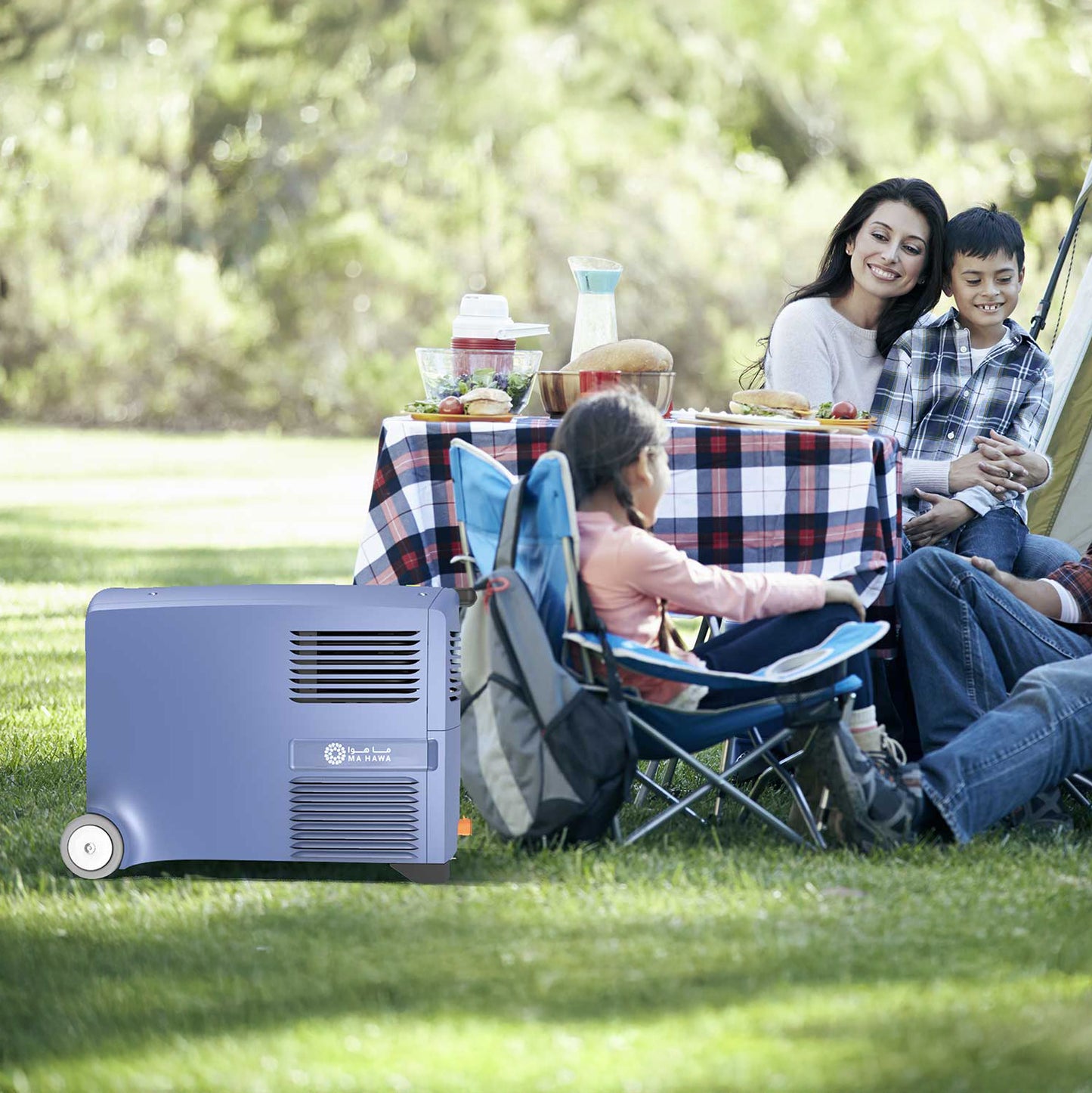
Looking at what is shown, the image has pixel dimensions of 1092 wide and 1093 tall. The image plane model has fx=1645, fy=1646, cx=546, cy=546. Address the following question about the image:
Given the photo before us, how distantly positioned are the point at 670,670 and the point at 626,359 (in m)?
0.71

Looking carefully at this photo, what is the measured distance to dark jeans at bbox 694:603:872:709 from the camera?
298 centimetres

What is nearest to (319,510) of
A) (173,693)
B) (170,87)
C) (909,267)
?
(909,267)

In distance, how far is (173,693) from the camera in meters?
2.70

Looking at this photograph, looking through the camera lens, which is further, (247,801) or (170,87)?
(170,87)

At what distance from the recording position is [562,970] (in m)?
2.30

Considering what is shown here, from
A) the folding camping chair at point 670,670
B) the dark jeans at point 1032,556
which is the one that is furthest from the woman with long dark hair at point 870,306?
the folding camping chair at point 670,670

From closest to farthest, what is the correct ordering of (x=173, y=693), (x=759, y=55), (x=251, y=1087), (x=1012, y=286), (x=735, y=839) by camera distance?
(x=251, y=1087), (x=173, y=693), (x=735, y=839), (x=1012, y=286), (x=759, y=55)

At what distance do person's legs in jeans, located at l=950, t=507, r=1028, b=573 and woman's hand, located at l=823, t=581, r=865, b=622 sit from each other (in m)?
0.75

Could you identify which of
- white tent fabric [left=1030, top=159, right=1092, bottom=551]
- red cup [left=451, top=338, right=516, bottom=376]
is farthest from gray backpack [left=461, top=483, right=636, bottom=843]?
white tent fabric [left=1030, top=159, right=1092, bottom=551]

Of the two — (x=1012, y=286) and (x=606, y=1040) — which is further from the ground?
(x=1012, y=286)

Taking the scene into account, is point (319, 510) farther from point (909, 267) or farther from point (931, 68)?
point (931, 68)

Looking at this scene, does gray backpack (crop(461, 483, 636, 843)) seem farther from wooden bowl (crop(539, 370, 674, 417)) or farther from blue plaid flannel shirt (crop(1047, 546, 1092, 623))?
blue plaid flannel shirt (crop(1047, 546, 1092, 623))

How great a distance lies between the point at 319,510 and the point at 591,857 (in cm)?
832

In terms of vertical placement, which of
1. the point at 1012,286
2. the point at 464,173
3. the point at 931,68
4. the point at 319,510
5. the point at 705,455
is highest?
the point at 931,68
